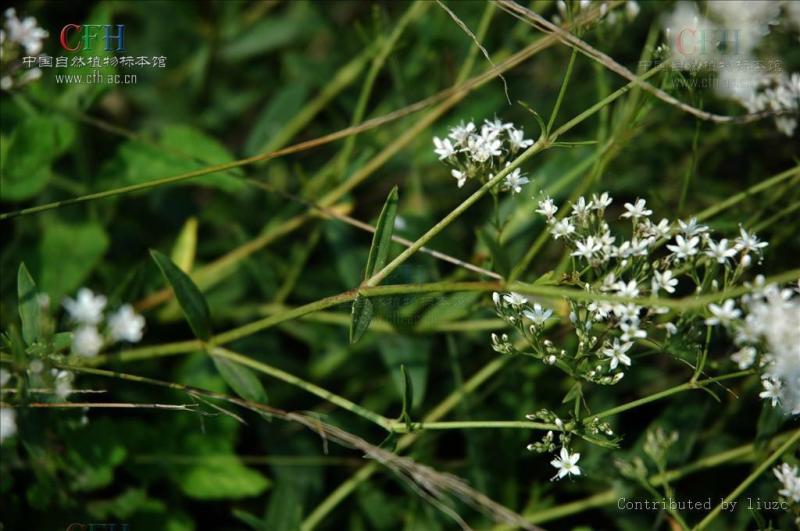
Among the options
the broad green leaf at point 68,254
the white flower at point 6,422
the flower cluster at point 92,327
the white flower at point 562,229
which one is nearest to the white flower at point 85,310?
the flower cluster at point 92,327

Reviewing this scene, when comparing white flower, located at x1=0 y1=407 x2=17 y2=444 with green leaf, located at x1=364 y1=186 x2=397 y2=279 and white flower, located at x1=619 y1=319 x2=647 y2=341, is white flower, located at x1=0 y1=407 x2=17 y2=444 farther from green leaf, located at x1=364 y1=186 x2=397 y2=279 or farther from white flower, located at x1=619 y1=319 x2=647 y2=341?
white flower, located at x1=619 y1=319 x2=647 y2=341

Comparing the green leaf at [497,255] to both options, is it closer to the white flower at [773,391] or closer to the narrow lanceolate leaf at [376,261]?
the narrow lanceolate leaf at [376,261]

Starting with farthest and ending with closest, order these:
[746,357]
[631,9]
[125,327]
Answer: [631,9]
[125,327]
[746,357]

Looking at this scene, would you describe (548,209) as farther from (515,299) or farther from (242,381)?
(242,381)

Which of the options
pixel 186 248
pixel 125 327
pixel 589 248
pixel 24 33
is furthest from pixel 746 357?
pixel 24 33

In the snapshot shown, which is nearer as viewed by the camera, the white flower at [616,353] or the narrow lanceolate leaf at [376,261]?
the white flower at [616,353]

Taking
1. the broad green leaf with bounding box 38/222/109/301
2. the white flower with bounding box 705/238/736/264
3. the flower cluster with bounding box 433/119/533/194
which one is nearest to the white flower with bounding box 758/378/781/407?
the white flower with bounding box 705/238/736/264
